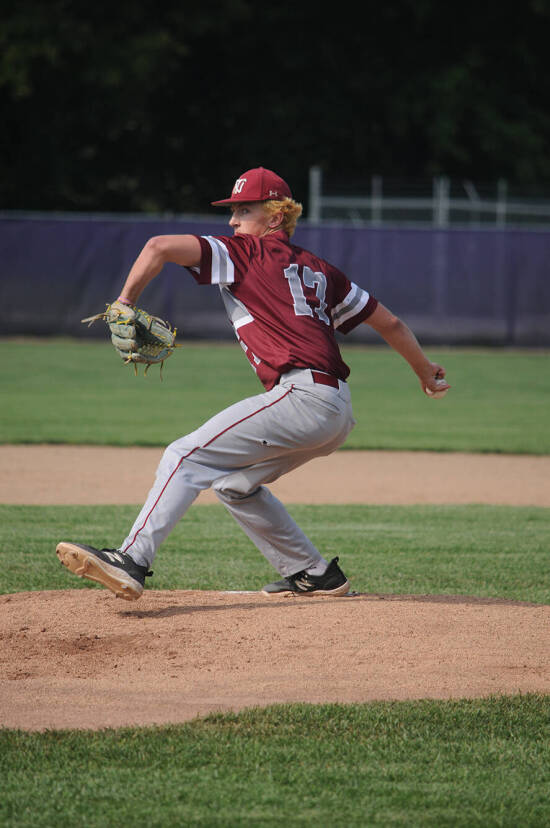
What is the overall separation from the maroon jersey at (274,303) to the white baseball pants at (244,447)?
0.30 ft

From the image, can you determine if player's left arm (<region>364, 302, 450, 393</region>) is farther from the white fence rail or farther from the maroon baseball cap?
the white fence rail

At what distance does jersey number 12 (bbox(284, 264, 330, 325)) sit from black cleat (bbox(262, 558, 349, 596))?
1166 mm

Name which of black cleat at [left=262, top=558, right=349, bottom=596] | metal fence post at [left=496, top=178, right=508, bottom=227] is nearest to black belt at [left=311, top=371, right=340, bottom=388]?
black cleat at [left=262, top=558, right=349, bottom=596]

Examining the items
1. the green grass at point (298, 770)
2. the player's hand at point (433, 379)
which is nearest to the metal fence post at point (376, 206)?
the player's hand at point (433, 379)

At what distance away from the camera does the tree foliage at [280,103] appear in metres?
29.7

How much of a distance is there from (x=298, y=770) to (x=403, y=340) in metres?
2.23

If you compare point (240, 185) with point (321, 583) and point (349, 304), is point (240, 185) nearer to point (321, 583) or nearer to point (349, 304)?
point (349, 304)

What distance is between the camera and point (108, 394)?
15148 millimetres

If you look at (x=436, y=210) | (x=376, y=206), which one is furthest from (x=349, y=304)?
(x=436, y=210)

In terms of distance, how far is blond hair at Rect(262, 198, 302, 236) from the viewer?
469 cm

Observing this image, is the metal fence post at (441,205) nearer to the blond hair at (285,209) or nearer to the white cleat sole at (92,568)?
the blond hair at (285,209)

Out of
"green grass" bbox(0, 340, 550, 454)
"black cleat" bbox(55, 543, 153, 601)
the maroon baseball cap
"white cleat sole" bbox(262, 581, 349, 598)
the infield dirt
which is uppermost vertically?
the maroon baseball cap

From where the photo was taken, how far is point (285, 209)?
472 centimetres

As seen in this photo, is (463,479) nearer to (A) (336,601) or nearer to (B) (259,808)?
(A) (336,601)
